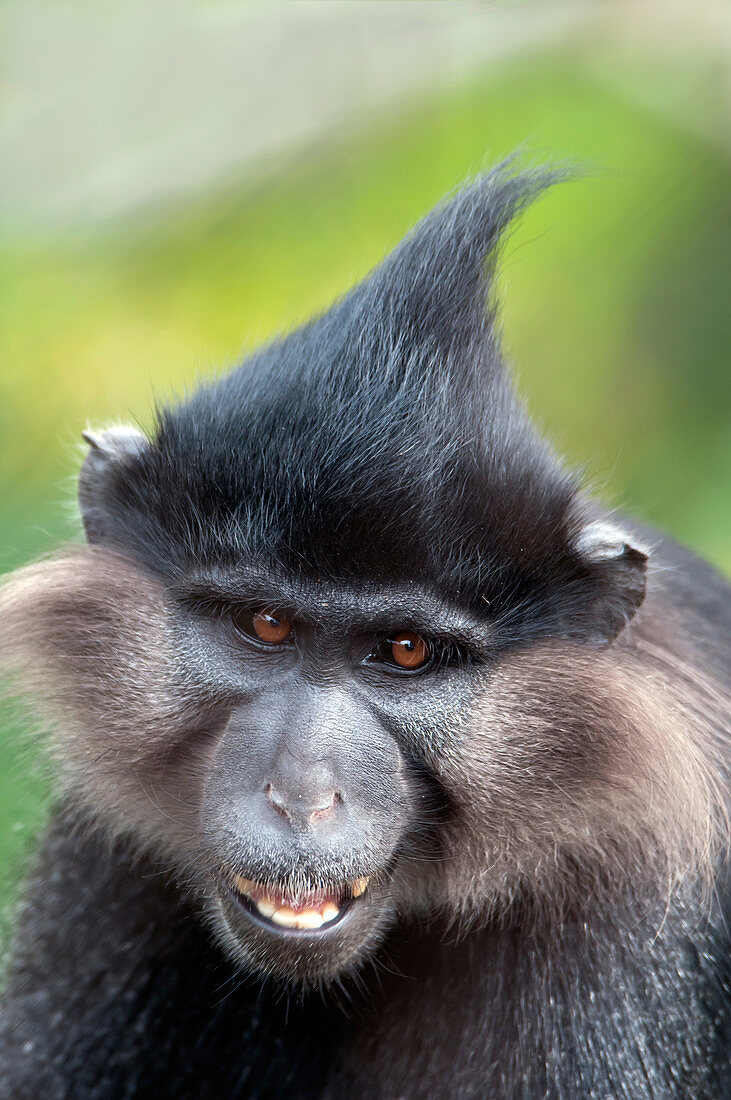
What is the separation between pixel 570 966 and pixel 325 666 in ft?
3.30

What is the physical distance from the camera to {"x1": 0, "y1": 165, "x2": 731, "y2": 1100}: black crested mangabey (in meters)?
2.72

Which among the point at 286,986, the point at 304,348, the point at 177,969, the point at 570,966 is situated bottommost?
the point at 177,969

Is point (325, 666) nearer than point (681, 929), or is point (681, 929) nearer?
point (325, 666)

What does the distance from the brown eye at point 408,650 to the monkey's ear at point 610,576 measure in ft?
1.39

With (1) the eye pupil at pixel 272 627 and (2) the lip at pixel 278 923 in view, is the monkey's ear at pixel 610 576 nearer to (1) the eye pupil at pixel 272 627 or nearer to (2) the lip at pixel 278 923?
(1) the eye pupil at pixel 272 627

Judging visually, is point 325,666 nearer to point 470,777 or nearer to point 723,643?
point 470,777

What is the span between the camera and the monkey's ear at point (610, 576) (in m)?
2.83

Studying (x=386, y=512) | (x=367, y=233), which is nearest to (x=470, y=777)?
(x=386, y=512)

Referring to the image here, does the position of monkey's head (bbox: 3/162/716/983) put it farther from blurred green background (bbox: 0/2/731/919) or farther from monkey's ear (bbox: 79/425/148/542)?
blurred green background (bbox: 0/2/731/919)

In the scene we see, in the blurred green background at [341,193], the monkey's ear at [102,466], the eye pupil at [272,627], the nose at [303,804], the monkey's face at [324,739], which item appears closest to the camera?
the nose at [303,804]

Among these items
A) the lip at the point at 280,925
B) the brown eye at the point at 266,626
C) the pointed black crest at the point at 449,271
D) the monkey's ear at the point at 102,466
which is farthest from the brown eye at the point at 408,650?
the monkey's ear at the point at 102,466

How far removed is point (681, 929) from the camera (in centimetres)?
310

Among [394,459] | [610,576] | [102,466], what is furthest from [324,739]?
[102,466]

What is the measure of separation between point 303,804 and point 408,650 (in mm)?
504
